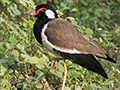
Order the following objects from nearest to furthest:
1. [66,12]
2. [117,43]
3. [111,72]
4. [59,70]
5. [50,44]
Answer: [50,44], [59,70], [111,72], [117,43], [66,12]

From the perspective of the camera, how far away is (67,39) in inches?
135

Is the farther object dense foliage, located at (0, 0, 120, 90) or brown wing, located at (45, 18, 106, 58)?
dense foliage, located at (0, 0, 120, 90)

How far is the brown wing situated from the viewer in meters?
3.39

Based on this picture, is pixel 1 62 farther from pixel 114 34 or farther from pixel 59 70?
pixel 114 34

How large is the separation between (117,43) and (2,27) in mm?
2000

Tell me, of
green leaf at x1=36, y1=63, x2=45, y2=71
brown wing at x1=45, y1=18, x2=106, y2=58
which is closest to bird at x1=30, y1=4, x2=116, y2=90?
brown wing at x1=45, y1=18, x2=106, y2=58

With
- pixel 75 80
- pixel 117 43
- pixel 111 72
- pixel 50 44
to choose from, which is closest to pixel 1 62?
pixel 50 44

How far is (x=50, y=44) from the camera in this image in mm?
3379

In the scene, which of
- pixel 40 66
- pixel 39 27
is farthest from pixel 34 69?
pixel 39 27

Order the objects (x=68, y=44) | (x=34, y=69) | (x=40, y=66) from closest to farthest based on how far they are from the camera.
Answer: (x=68, y=44) < (x=40, y=66) < (x=34, y=69)

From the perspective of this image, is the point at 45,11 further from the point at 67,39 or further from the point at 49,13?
the point at 67,39

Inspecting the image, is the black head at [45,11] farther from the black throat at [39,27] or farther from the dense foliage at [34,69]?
the dense foliage at [34,69]

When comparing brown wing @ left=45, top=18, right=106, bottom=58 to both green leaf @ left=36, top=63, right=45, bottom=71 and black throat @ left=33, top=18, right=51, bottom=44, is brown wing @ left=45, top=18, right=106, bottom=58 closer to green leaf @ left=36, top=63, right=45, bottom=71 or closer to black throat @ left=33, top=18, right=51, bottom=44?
black throat @ left=33, top=18, right=51, bottom=44

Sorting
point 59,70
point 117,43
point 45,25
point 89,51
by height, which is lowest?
point 117,43
